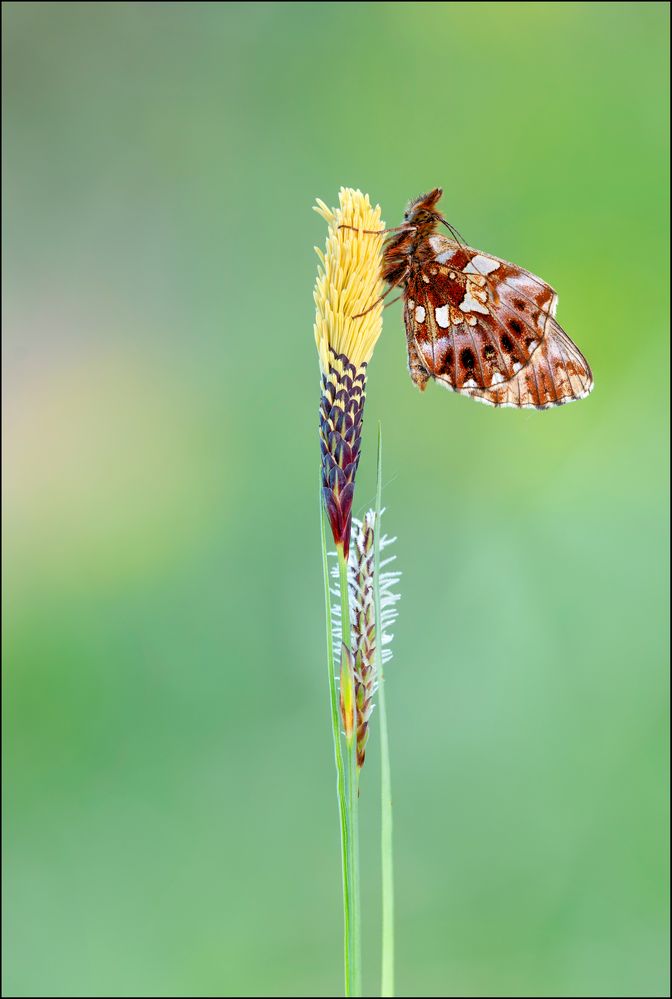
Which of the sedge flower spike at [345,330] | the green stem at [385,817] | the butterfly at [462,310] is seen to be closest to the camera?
the green stem at [385,817]

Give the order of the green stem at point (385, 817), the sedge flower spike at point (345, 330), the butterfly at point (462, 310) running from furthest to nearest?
1. the butterfly at point (462, 310)
2. the sedge flower spike at point (345, 330)
3. the green stem at point (385, 817)

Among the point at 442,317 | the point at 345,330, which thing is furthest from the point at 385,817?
the point at 442,317

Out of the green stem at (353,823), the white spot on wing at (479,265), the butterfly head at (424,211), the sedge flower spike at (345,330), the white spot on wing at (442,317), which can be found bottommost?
the green stem at (353,823)

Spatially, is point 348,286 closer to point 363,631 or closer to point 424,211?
point 363,631

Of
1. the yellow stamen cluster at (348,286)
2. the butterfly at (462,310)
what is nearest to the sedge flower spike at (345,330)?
the yellow stamen cluster at (348,286)

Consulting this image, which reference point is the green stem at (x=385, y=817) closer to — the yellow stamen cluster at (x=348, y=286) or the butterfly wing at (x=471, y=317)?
the yellow stamen cluster at (x=348, y=286)

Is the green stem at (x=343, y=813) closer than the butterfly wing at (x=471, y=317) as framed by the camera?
Yes

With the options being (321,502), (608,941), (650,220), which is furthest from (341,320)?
(650,220)
